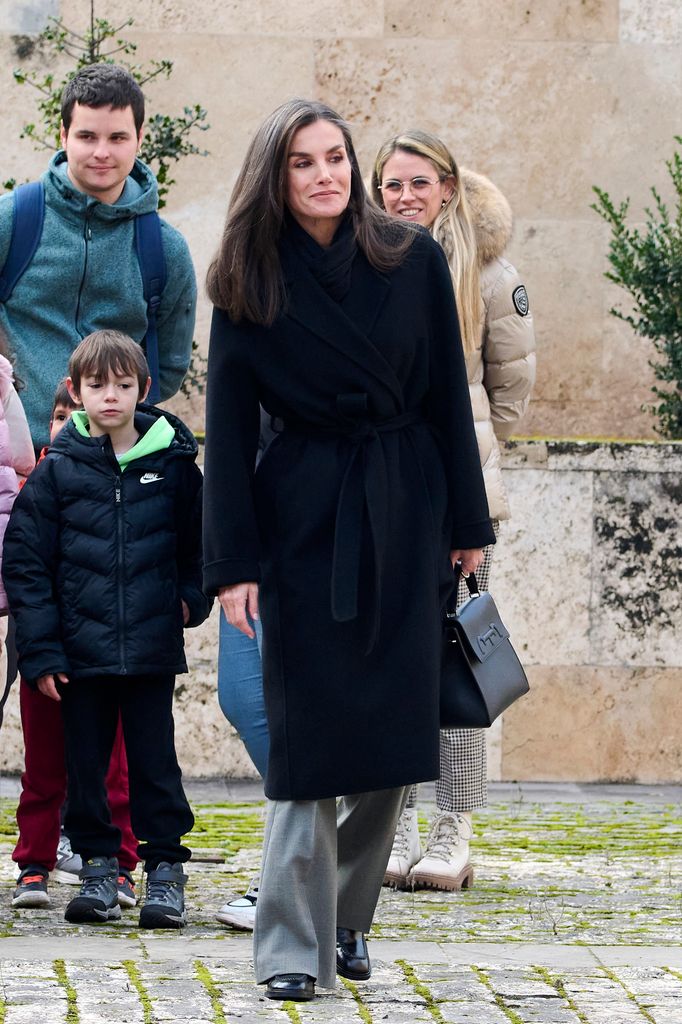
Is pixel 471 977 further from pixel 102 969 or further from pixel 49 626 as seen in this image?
pixel 49 626

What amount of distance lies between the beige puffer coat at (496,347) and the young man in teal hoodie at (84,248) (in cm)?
85

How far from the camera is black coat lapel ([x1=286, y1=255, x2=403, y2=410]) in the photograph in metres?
3.93

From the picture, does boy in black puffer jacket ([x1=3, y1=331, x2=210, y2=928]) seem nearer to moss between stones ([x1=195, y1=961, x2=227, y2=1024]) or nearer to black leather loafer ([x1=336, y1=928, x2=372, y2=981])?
moss between stones ([x1=195, y1=961, x2=227, y2=1024])

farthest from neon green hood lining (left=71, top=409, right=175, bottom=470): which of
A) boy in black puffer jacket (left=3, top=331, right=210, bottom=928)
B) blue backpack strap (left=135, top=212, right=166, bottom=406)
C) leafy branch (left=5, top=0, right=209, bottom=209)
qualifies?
leafy branch (left=5, top=0, right=209, bottom=209)

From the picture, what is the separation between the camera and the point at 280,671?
393 cm

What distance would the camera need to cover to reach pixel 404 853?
5.34 metres

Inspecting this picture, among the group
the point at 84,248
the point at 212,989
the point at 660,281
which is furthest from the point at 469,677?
the point at 660,281

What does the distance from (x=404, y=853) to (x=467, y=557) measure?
1.47m

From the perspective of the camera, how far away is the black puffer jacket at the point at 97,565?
461 centimetres

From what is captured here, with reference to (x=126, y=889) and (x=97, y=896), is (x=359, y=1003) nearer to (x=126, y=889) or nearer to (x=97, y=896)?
(x=97, y=896)

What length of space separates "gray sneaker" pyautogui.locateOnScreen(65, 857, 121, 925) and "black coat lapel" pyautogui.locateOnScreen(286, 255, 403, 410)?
149cm

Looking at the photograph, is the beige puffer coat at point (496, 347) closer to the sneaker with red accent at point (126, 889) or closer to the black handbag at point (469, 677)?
the black handbag at point (469, 677)

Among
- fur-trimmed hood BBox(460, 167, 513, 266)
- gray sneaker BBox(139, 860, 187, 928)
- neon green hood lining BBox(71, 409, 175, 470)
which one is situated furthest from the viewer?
fur-trimmed hood BBox(460, 167, 513, 266)

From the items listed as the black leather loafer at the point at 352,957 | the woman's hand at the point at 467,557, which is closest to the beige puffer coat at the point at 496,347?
the woman's hand at the point at 467,557
